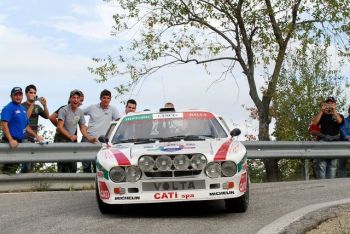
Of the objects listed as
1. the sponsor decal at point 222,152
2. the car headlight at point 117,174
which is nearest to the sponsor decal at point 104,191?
the car headlight at point 117,174

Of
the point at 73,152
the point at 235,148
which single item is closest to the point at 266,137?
the point at 73,152

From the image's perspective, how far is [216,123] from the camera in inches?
371

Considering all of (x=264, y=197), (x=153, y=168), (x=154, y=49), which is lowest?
(x=264, y=197)

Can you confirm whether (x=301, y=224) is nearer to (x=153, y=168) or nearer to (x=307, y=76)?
(x=153, y=168)

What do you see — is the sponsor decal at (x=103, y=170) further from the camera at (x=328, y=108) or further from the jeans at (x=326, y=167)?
the jeans at (x=326, y=167)

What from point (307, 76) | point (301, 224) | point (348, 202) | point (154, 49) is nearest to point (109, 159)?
point (301, 224)

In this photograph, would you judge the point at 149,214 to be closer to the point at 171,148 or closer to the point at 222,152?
the point at 171,148

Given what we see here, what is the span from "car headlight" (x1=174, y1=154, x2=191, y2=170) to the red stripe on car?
577mm

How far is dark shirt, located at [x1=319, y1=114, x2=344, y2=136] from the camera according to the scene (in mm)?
13961

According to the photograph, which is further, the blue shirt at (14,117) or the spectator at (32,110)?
the spectator at (32,110)

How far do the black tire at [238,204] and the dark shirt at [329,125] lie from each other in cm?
626

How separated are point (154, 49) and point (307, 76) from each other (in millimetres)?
14590

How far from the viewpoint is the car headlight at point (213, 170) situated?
7.85 metres

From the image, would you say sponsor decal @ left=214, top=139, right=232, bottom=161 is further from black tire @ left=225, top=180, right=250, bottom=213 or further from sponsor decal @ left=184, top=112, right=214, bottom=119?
sponsor decal @ left=184, top=112, right=214, bottom=119
